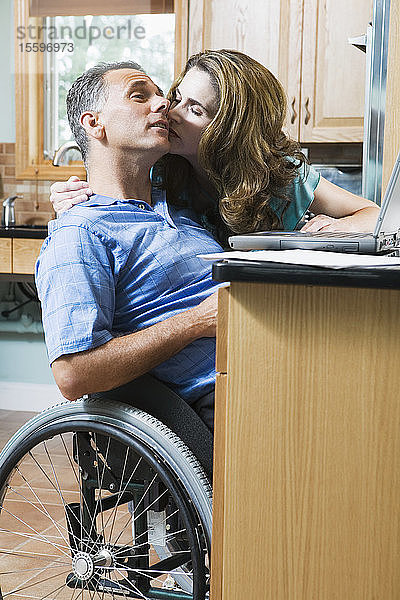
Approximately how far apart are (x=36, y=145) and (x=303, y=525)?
3441 millimetres

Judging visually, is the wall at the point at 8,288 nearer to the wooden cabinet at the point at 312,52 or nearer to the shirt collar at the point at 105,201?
the wooden cabinet at the point at 312,52

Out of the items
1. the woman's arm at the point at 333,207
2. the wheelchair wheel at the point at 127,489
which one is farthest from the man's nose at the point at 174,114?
the wheelchair wheel at the point at 127,489

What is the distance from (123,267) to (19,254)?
221 cm

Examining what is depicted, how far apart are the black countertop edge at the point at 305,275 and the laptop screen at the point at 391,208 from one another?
160mm

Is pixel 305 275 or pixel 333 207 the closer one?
pixel 305 275

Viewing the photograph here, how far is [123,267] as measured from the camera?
1613mm

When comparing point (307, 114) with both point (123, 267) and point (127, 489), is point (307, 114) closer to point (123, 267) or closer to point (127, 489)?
point (123, 267)

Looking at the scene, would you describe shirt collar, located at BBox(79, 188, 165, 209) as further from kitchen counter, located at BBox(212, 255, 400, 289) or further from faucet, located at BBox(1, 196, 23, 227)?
faucet, located at BBox(1, 196, 23, 227)

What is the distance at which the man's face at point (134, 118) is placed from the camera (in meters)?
1.78

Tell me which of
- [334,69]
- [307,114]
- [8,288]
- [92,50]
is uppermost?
[92,50]

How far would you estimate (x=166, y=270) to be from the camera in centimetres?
166

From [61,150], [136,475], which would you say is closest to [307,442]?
[136,475]

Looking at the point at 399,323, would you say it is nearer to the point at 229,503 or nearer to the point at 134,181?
the point at 229,503

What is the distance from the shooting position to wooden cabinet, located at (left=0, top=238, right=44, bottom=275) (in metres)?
3.69
